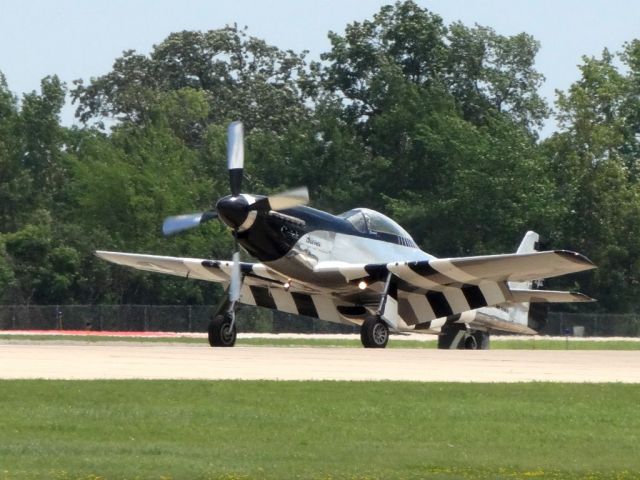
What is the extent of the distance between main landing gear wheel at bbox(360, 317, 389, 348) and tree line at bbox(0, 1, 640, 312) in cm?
3415

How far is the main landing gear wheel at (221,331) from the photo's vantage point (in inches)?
1229

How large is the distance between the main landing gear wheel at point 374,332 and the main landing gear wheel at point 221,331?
2.60m

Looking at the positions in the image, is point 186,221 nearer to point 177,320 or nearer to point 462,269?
point 462,269

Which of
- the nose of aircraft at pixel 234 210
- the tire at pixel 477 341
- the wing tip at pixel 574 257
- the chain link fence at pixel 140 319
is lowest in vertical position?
the chain link fence at pixel 140 319

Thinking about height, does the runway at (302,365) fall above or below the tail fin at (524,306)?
below

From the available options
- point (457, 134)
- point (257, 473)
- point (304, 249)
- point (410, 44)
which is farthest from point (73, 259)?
point (257, 473)

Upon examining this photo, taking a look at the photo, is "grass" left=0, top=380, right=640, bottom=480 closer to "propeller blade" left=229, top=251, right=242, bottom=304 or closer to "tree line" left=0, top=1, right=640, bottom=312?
"propeller blade" left=229, top=251, right=242, bottom=304

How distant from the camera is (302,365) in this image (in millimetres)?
24641

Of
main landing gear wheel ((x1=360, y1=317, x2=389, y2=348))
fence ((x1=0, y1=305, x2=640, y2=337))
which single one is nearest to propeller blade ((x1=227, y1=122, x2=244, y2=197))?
main landing gear wheel ((x1=360, y1=317, x2=389, y2=348))

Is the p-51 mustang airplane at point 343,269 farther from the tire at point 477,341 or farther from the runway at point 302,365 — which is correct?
the runway at point 302,365

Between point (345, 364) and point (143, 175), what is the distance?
175ft

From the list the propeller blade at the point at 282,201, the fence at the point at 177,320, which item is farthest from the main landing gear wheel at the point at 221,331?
the fence at the point at 177,320

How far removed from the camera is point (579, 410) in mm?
17578

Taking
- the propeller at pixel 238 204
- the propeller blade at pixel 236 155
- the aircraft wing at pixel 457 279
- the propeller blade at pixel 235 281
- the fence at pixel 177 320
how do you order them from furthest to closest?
the fence at pixel 177 320, the aircraft wing at pixel 457 279, the propeller blade at pixel 236 155, the propeller blade at pixel 235 281, the propeller at pixel 238 204
